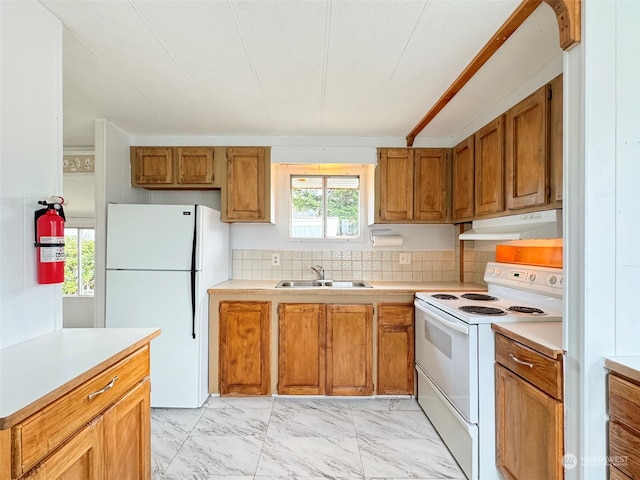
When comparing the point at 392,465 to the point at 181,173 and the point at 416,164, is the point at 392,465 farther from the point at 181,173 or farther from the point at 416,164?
the point at 181,173

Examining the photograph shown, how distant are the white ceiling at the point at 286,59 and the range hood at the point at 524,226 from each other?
0.84 meters

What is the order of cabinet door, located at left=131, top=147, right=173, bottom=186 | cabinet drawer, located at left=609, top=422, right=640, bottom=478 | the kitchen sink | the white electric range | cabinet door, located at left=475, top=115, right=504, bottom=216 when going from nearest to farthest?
1. cabinet drawer, located at left=609, top=422, right=640, bottom=478
2. the white electric range
3. cabinet door, located at left=475, top=115, right=504, bottom=216
4. cabinet door, located at left=131, top=147, right=173, bottom=186
5. the kitchen sink

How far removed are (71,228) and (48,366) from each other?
9.57 ft

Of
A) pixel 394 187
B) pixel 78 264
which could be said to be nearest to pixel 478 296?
pixel 394 187

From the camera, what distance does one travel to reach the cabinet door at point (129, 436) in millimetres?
1119

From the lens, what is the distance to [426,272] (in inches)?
125

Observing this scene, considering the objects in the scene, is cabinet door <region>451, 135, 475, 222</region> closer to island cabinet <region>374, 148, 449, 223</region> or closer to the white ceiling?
island cabinet <region>374, 148, 449, 223</region>

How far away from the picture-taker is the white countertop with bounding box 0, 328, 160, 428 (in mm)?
828

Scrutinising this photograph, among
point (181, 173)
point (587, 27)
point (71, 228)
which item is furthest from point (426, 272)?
point (71, 228)

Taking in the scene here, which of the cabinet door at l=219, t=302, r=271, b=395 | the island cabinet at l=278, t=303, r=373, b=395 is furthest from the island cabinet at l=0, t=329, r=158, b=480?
the island cabinet at l=278, t=303, r=373, b=395

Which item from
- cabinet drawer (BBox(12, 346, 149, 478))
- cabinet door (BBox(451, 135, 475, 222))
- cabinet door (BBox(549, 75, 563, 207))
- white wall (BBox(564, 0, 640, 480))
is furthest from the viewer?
cabinet door (BBox(451, 135, 475, 222))

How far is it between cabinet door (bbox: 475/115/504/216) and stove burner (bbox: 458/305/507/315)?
66cm

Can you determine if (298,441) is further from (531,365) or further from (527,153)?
(527,153)

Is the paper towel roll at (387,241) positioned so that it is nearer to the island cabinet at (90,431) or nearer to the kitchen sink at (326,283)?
the kitchen sink at (326,283)
